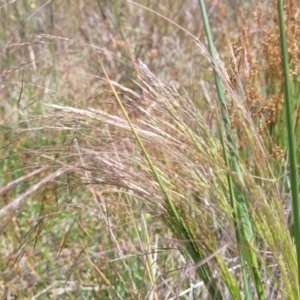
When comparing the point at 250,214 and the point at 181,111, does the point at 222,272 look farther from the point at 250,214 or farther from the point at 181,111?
the point at 181,111

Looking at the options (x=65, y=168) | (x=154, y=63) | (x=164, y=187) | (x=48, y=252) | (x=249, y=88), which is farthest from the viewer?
(x=154, y=63)

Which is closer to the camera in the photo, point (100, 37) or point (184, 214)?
point (184, 214)

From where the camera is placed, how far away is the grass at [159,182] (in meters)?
→ 1.21

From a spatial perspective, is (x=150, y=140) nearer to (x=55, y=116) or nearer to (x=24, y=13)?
(x=55, y=116)

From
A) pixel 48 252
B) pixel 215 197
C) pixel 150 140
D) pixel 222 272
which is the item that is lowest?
pixel 48 252

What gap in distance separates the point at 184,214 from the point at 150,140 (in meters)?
0.14

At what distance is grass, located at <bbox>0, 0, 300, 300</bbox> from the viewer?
121 centimetres

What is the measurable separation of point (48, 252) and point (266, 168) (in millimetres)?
1035

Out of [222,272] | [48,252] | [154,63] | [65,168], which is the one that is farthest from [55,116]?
[154,63]

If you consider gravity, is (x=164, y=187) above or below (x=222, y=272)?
above

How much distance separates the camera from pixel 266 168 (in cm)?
123

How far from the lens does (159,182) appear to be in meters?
1.20

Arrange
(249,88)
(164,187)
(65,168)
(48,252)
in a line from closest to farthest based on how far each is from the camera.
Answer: (65,168), (164,187), (249,88), (48,252)

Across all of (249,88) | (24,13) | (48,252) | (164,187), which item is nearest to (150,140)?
(164,187)
